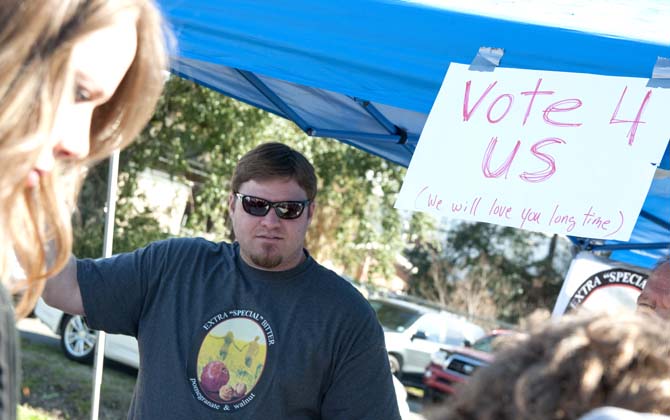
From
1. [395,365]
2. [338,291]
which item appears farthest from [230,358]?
[395,365]

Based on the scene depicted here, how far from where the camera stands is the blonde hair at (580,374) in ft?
2.90

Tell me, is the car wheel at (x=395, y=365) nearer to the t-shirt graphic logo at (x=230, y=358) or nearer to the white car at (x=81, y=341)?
the white car at (x=81, y=341)

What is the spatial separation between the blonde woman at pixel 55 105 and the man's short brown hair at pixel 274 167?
160 centimetres

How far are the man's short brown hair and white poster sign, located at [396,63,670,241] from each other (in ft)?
2.99

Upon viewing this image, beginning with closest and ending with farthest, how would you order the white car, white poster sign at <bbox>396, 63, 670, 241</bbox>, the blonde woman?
the blonde woman → white poster sign at <bbox>396, 63, 670, 241</bbox> → the white car

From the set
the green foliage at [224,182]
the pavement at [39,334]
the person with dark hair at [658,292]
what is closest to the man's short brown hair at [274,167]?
the person with dark hair at [658,292]

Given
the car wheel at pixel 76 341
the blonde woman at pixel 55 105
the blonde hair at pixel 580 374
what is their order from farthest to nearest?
the car wheel at pixel 76 341 < the blonde woman at pixel 55 105 < the blonde hair at pixel 580 374

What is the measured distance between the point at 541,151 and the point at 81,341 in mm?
8682

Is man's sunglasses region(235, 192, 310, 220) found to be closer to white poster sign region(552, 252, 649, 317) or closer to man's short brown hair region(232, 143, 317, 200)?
man's short brown hair region(232, 143, 317, 200)

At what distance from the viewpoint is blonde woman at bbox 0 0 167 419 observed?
104 cm

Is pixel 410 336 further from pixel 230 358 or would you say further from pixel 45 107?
pixel 45 107

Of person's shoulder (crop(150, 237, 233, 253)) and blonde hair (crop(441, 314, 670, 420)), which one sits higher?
blonde hair (crop(441, 314, 670, 420))

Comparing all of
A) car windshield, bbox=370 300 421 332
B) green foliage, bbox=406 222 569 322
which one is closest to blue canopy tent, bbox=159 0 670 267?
car windshield, bbox=370 300 421 332

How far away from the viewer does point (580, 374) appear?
35.0 inches
